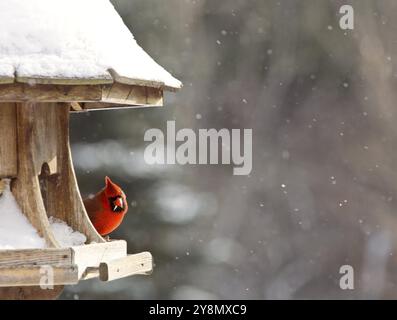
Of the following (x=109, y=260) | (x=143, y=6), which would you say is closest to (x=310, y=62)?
(x=143, y=6)

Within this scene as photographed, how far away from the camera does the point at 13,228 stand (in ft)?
15.9

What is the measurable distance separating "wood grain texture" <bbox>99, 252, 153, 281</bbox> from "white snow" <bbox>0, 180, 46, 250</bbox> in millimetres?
287

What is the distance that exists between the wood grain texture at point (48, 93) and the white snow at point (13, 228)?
1.55 feet

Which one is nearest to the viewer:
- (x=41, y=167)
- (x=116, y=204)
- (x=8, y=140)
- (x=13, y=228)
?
(x=13, y=228)

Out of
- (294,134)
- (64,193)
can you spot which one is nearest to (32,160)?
(64,193)

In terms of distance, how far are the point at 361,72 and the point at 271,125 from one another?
57.6 inches

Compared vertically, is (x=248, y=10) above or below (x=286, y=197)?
above

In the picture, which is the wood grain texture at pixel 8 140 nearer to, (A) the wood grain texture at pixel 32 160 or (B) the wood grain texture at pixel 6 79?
(A) the wood grain texture at pixel 32 160

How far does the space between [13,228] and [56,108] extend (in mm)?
696

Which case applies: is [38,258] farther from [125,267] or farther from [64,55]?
[64,55]

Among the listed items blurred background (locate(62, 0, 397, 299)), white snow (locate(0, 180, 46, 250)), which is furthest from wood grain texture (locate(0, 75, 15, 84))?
blurred background (locate(62, 0, 397, 299))

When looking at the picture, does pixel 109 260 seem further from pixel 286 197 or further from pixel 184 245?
pixel 286 197

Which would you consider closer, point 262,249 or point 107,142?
point 107,142
